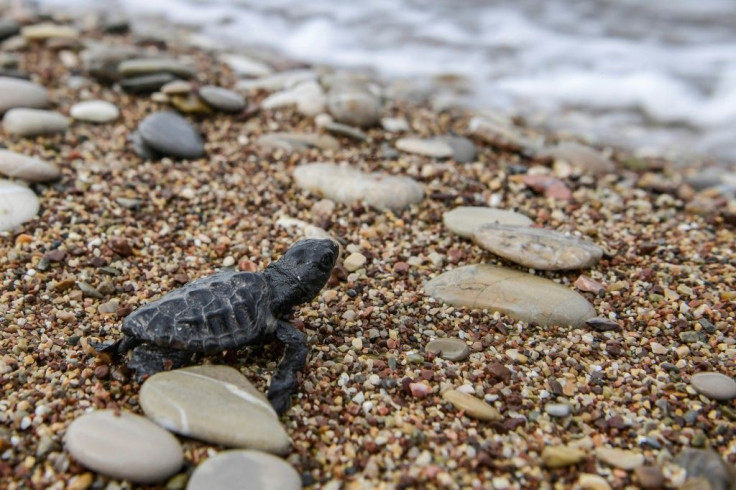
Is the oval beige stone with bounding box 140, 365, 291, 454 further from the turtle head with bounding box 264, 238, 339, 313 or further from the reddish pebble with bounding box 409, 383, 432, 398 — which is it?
the reddish pebble with bounding box 409, 383, 432, 398

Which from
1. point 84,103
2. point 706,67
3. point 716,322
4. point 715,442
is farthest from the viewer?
point 706,67

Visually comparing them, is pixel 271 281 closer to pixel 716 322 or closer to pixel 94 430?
pixel 94 430

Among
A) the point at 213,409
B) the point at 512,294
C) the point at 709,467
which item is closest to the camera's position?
the point at 709,467

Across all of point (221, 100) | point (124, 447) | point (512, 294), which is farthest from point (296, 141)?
point (124, 447)

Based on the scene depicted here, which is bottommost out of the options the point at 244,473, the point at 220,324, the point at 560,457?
the point at 244,473

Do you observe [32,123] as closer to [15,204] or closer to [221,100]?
[15,204]

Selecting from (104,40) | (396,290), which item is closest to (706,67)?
(396,290)

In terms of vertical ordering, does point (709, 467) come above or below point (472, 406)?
above
